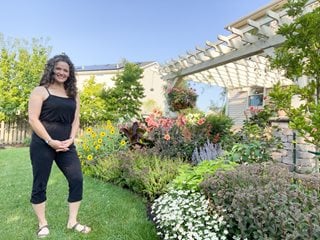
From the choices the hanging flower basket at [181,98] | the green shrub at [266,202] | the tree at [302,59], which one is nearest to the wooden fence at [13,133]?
the hanging flower basket at [181,98]

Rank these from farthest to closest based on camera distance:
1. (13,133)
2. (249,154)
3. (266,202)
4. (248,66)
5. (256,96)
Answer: (256,96) → (13,133) → (248,66) → (249,154) → (266,202)

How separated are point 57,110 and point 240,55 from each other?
17.1 feet

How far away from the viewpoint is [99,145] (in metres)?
5.76

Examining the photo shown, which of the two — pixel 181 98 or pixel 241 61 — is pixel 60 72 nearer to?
pixel 181 98

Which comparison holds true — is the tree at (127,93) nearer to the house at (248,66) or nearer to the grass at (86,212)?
the house at (248,66)

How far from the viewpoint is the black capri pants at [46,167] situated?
9.00 ft

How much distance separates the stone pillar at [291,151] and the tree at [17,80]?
10103 mm

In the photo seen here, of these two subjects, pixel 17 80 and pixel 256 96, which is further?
pixel 256 96

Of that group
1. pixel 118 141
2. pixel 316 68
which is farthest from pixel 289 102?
pixel 118 141

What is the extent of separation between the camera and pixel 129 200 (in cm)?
388

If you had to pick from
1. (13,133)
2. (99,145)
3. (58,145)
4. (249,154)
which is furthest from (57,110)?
(13,133)

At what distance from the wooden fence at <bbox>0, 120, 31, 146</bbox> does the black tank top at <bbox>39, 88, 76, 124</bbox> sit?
10.3 meters

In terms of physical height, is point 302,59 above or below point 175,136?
above

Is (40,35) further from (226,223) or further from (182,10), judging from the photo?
(226,223)
